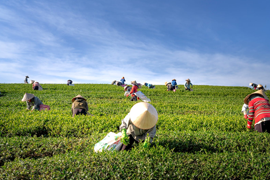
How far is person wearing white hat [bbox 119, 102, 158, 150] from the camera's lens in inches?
151

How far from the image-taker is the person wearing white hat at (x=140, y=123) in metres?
3.85

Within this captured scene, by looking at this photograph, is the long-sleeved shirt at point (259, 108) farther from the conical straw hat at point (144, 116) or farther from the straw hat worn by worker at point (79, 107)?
the straw hat worn by worker at point (79, 107)

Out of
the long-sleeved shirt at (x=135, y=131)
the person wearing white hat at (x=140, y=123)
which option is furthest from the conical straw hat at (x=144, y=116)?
the long-sleeved shirt at (x=135, y=131)

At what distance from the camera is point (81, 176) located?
11.6 feet

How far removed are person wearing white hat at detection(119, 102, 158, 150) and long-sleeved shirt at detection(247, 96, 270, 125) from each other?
4469 mm

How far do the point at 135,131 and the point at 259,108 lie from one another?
4.96 metres

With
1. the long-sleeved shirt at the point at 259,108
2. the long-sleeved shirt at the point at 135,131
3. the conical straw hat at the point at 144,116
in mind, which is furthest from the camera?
the long-sleeved shirt at the point at 259,108

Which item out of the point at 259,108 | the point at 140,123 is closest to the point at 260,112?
the point at 259,108

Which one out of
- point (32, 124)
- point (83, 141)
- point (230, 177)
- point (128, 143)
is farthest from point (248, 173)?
point (32, 124)

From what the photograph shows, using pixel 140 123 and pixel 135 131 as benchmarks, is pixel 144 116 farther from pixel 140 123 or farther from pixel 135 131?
pixel 135 131

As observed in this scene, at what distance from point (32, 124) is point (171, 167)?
629 centimetres

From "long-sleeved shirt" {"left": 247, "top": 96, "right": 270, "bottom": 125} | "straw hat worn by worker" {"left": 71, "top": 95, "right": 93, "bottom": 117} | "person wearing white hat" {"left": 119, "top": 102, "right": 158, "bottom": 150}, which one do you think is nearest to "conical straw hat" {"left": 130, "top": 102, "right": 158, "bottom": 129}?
"person wearing white hat" {"left": 119, "top": 102, "right": 158, "bottom": 150}

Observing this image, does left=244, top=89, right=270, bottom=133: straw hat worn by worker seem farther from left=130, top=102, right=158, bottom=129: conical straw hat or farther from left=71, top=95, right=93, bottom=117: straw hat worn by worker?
left=71, top=95, right=93, bottom=117: straw hat worn by worker

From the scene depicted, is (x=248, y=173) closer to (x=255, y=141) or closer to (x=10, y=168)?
(x=255, y=141)
